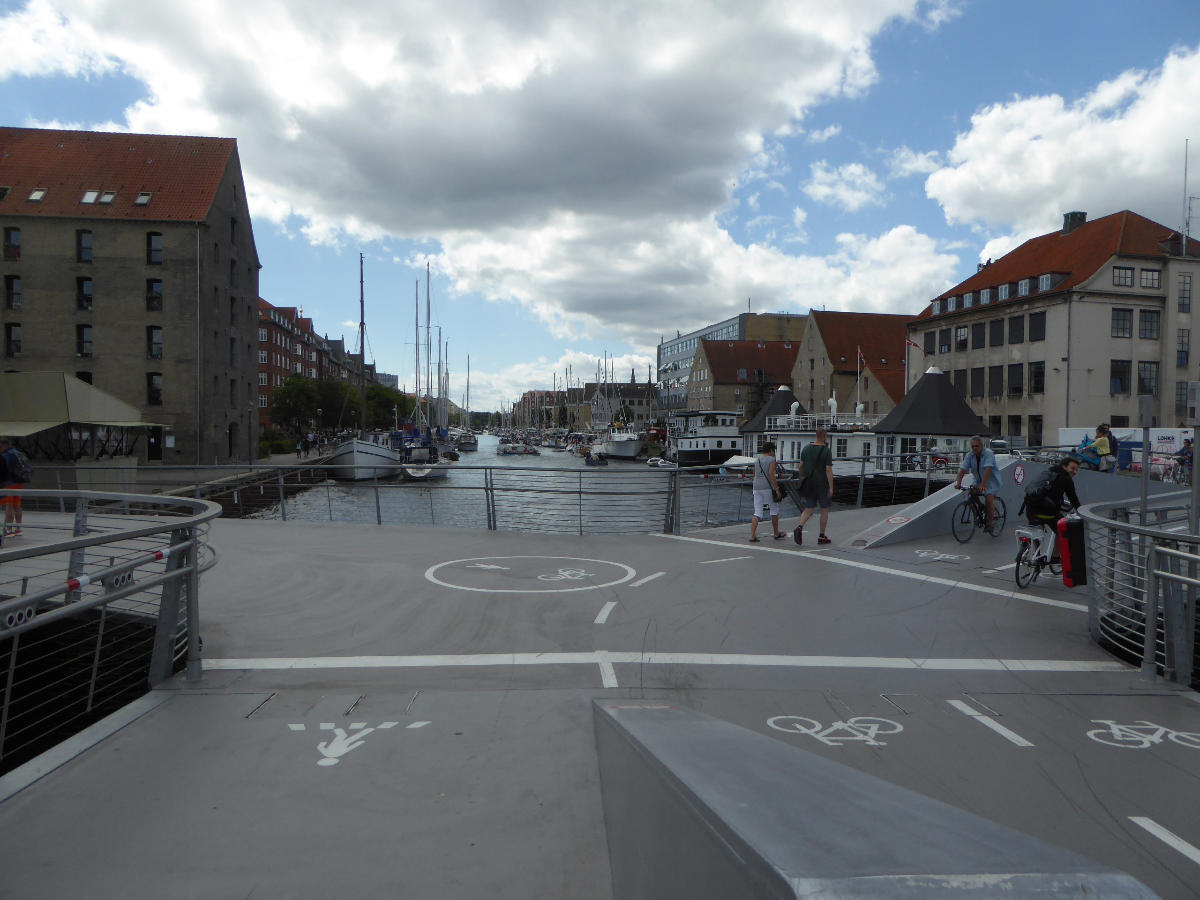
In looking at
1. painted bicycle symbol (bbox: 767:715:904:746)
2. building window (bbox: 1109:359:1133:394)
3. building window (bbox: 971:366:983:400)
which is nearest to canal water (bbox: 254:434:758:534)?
painted bicycle symbol (bbox: 767:715:904:746)

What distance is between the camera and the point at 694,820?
2152 millimetres

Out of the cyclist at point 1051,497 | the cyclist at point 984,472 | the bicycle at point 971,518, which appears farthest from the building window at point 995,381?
the cyclist at point 1051,497

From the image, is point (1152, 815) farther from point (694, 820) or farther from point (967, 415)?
point (967, 415)

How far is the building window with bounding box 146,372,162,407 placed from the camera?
46.6m

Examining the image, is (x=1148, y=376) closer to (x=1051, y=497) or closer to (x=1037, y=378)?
(x=1037, y=378)

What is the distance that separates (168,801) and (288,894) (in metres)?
1.13

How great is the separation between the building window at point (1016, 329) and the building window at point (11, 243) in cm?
6102

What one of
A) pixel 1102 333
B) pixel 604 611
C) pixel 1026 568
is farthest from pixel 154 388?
pixel 1102 333

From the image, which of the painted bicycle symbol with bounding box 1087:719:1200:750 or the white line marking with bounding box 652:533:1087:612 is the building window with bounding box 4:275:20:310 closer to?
the white line marking with bounding box 652:533:1087:612

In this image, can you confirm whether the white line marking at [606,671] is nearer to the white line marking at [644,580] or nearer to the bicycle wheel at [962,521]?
the white line marking at [644,580]

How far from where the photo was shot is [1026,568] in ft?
31.8

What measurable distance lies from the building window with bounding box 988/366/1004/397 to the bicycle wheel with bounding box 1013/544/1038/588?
4903cm

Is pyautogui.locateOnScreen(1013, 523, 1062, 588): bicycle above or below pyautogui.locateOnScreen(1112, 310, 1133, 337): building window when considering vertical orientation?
below

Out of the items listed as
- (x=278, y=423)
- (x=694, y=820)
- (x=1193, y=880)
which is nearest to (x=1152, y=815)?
(x=1193, y=880)
